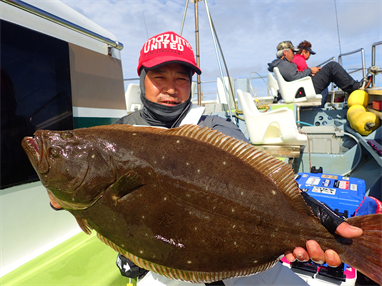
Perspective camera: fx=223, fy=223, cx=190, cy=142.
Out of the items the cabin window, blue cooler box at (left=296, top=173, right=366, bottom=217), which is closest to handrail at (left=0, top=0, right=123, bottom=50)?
the cabin window

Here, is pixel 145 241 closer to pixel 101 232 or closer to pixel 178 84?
pixel 101 232

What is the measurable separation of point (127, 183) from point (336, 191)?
3057mm

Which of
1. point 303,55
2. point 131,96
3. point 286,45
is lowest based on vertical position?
point 131,96

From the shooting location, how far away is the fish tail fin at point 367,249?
132 cm

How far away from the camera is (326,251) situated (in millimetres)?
1386

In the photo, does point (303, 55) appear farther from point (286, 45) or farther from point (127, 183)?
point (127, 183)

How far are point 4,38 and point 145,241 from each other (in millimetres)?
2496

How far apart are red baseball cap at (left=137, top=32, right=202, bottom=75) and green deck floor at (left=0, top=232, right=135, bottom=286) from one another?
221 centimetres

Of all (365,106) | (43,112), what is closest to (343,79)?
(365,106)

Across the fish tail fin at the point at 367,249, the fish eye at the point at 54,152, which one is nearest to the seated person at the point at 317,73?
the fish tail fin at the point at 367,249

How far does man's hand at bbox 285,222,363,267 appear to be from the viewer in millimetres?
1338

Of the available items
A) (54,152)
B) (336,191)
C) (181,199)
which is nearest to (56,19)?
(54,152)

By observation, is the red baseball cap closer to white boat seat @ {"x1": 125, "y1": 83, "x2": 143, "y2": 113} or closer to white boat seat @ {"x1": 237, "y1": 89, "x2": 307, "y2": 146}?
white boat seat @ {"x1": 237, "y1": 89, "x2": 307, "y2": 146}

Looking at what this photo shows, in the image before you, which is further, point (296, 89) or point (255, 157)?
point (296, 89)
